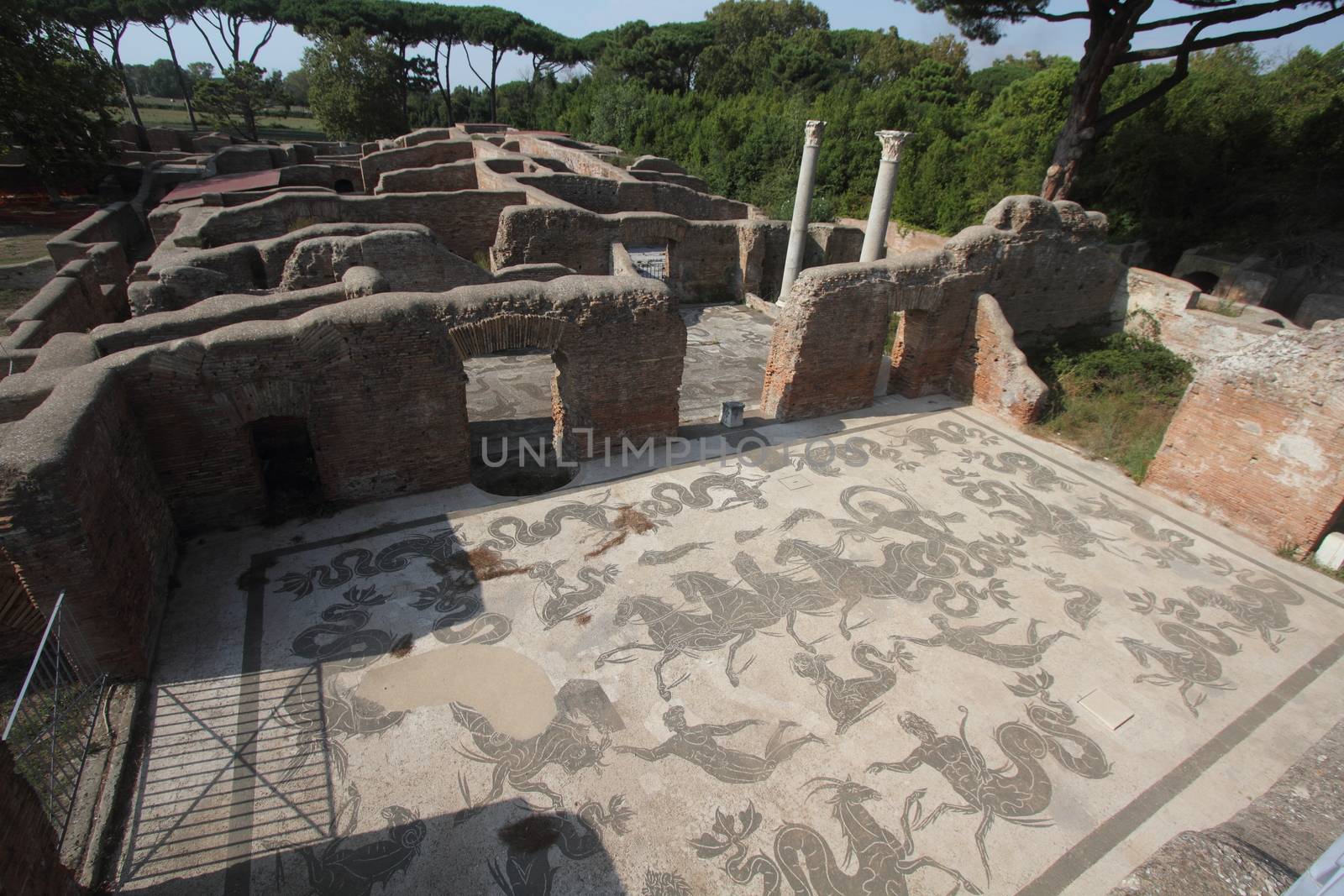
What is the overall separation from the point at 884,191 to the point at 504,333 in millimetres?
10557

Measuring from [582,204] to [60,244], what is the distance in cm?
1166

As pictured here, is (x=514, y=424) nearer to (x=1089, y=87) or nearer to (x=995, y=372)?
(x=995, y=372)

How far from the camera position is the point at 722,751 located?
15.9 feet

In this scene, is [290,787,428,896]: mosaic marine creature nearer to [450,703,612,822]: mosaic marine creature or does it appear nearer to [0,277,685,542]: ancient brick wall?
[450,703,612,822]: mosaic marine creature

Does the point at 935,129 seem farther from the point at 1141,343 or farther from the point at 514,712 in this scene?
the point at 514,712

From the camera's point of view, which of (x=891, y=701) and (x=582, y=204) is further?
(x=582, y=204)

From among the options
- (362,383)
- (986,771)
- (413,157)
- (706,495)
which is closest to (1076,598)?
(986,771)

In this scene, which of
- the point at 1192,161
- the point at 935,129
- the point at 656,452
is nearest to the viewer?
the point at 656,452

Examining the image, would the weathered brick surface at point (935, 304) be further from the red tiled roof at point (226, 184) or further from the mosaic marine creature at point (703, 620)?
the red tiled roof at point (226, 184)

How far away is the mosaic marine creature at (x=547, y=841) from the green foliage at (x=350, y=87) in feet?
125

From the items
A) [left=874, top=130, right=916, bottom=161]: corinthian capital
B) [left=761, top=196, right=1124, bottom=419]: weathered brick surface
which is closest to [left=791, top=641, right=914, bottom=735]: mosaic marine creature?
[left=761, top=196, right=1124, bottom=419]: weathered brick surface

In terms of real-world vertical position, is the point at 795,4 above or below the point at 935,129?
above

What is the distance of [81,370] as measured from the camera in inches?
219

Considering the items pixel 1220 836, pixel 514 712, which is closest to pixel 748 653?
pixel 514 712
